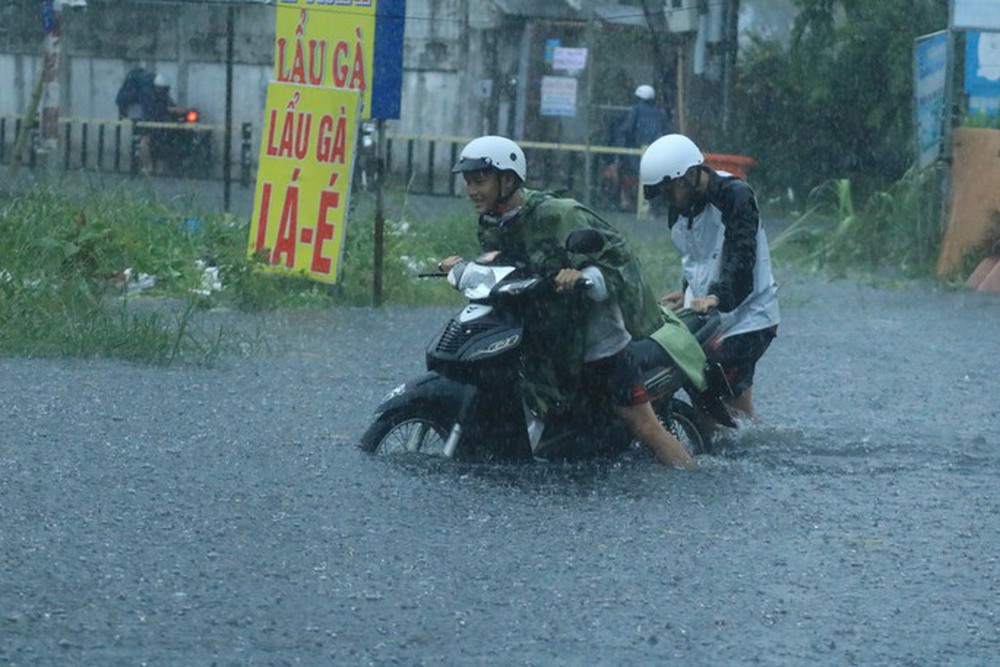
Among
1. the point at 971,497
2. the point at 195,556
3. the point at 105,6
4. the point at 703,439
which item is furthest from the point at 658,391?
the point at 105,6

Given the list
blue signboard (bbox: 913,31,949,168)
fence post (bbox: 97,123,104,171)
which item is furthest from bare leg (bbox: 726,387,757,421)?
fence post (bbox: 97,123,104,171)

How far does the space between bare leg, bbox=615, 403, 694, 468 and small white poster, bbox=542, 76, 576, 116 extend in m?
20.4

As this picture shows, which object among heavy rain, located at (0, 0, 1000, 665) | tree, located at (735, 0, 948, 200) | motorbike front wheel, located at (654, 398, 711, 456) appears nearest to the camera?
heavy rain, located at (0, 0, 1000, 665)

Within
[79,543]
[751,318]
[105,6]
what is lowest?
[79,543]

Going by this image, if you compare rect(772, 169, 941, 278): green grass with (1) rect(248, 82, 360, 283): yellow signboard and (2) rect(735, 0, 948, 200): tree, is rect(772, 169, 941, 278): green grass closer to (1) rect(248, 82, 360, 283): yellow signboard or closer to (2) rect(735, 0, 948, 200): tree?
(1) rect(248, 82, 360, 283): yellow signboard

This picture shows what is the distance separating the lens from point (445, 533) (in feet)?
22.8

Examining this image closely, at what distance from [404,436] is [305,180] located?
7374 mm

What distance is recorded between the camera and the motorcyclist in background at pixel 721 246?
8.32 meters

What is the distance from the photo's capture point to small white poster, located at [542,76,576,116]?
93.4ft

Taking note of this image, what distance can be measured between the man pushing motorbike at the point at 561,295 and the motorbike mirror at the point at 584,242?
0.29 metres

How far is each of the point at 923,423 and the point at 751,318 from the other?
189cm

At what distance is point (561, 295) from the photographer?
8008 mm

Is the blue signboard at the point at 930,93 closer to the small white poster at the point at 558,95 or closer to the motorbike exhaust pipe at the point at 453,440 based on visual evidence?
the small white poster at the point at 558,95

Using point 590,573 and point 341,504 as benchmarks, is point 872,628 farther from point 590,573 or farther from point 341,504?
point 341,504
